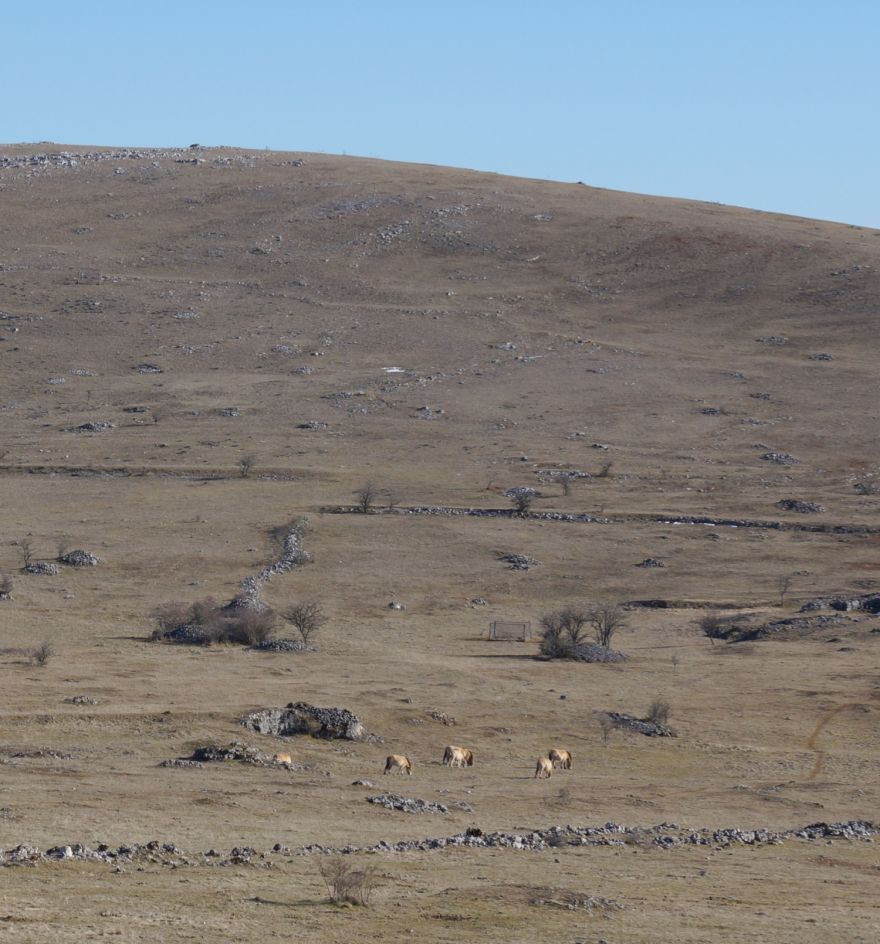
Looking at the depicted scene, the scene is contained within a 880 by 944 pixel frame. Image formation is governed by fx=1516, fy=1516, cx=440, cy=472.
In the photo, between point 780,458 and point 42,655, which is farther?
point 780,458

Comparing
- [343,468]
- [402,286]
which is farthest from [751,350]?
[343,468]

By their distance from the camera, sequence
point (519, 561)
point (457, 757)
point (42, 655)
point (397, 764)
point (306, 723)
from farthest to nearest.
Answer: point (519, 561)
point (42, 655)
point (306, 723)
point (457, 757)
point (397, 764)

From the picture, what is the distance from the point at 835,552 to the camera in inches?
2211

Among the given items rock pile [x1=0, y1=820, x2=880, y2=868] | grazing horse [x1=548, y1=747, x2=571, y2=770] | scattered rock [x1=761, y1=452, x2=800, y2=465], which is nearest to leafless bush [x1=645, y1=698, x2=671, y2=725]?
grazing horse [x1=548, y1=747, x2=571, y2=770]

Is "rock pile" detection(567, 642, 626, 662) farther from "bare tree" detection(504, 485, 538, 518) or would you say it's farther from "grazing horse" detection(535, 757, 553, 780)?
"bare tree" detection(504, 485, 538, 518)

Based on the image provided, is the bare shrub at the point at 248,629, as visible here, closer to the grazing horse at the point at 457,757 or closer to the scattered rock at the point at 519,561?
the grazing horse at the point at 457,757

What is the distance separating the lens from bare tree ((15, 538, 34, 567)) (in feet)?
166

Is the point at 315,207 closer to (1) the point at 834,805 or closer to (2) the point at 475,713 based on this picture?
(2) the point at 475,713

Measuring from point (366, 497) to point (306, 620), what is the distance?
60.9 feet

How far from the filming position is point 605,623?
42.7 metres

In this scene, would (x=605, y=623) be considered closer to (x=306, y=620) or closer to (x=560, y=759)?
→ (x=306, y=620)

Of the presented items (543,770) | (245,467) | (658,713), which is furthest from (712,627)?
(245,467)

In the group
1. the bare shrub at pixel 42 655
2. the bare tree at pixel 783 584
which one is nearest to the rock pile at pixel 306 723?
the bare shrub at pixel 42 655

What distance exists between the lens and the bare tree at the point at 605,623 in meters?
42.4
